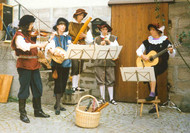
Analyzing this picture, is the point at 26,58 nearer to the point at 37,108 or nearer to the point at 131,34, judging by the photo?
the point at 37,108

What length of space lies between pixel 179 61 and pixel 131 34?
157cm

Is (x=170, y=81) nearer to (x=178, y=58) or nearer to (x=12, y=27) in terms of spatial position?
(x=178, y=58)

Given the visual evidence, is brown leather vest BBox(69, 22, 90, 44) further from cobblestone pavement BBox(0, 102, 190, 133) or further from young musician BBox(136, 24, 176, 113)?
cobblestone pavement BBox(0, 102, 190, 133)

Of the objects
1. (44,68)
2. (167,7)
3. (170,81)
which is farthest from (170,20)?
(44,68)

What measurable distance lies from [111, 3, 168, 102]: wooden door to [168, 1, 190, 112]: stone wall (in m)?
0.27

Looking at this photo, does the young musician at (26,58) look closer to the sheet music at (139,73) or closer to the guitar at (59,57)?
the guitar at (59,57)

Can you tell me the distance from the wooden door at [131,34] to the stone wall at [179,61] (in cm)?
27

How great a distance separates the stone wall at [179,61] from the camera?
6.93m

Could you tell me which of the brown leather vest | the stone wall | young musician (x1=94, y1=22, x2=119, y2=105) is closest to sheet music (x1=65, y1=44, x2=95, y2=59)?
the brown leather vest

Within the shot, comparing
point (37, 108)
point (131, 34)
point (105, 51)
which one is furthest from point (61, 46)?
point (131, 34)

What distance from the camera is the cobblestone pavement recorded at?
4875mm

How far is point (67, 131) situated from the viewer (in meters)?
4.77

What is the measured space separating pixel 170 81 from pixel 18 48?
427 cm

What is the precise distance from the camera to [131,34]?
7465mm
